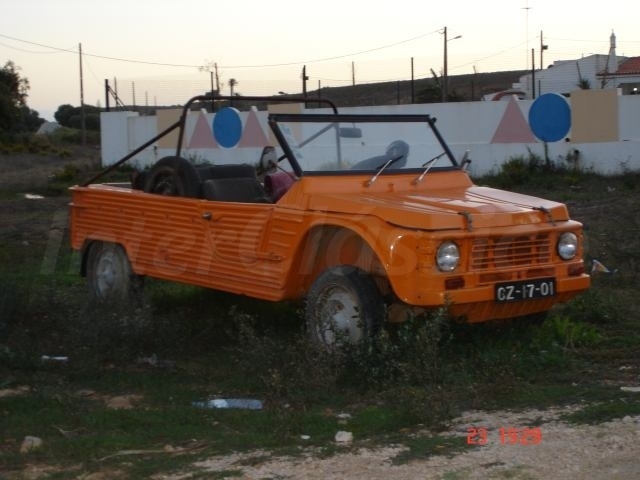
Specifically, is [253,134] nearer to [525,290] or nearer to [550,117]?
[550,117]

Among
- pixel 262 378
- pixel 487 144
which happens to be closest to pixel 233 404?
pixel 262 378

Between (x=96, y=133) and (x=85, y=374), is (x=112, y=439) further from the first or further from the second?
(x=96, y=133)

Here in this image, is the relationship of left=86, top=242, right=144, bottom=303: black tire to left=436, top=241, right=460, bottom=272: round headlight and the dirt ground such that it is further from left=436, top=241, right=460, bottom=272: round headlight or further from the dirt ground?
the dirt ground

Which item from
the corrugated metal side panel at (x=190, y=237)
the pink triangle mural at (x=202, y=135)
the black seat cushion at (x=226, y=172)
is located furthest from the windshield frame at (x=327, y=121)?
the pink triangle mural at (x=202, y=135)

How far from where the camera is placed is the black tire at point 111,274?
8508mm

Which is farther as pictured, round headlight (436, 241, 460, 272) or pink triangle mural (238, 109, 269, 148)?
pink triangle mural (238, 109, 269, 148)

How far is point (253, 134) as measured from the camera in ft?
77.6

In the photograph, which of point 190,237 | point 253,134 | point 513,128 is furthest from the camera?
point 253,134

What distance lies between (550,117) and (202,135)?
30.7 ft

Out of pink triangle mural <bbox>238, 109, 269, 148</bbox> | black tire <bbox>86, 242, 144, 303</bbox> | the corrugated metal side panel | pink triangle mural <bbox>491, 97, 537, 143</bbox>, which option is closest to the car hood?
the corrugated metal side panel

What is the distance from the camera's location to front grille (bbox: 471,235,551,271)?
20.6 feet

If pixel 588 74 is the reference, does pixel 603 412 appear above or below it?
below

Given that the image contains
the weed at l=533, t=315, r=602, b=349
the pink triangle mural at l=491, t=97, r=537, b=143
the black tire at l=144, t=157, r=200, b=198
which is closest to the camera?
the weed at l=533, t=315, r=602, b=349

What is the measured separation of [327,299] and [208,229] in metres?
1.34
